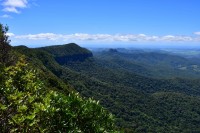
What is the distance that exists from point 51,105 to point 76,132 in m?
2.36

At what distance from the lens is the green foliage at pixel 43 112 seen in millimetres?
20359

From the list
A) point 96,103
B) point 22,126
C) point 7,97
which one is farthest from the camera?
point 96,103

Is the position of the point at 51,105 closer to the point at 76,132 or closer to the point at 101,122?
the point at 76,132

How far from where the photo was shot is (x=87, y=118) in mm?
Result: 23984

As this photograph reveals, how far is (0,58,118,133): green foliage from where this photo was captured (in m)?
20.4

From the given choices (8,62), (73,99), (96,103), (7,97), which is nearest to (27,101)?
(7,97)

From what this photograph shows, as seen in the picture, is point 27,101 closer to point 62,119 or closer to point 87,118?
point 62,119

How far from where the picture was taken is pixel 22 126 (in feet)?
65.5

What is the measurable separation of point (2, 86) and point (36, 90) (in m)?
2.79

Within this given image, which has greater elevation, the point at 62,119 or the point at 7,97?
the point at 7,97

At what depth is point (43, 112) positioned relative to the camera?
20.9m

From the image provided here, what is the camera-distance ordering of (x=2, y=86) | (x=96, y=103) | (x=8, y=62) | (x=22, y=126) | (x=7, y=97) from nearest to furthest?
(x=22, y=126) → (x=7, y=97) → (x=2, y=86) → (x=96, y=103) → (x=8, y=62)

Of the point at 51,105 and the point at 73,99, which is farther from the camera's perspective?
the point at 73,99

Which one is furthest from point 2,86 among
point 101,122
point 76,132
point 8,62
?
point 8,62
